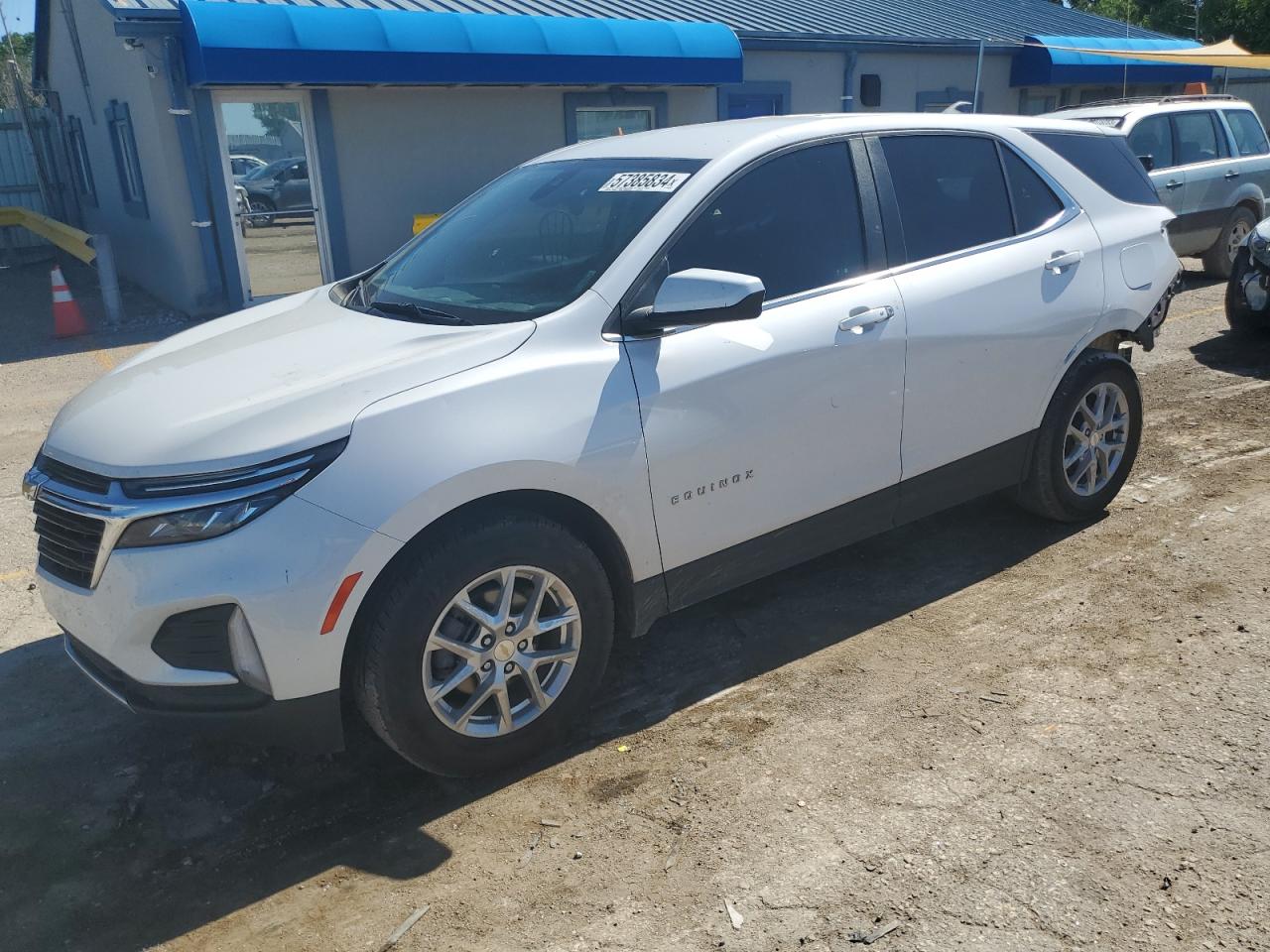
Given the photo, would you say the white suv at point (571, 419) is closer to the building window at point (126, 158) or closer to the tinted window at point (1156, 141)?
the tinted window at point (1156, 141)

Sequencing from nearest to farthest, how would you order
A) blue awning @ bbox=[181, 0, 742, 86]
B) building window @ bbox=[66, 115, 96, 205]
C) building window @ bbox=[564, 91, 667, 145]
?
1. blue awning @ bbox=[181, 0, 742, 86]
2. building window @ bbox=[564, 91, 667, 145]
3. building window @ bbox=[66, 115, 96, 205]

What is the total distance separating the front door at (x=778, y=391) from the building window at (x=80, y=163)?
1599 centimetres

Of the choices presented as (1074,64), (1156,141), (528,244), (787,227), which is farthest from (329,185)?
(1074,64)

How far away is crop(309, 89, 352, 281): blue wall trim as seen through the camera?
12031mm

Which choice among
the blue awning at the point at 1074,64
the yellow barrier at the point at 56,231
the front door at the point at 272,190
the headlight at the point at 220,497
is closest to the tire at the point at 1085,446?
the headlight at the point at 220,497

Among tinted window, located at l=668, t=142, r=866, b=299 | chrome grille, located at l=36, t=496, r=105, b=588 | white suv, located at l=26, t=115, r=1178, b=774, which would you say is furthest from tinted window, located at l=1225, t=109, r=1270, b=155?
→ chrome grille, located at l=36, t=496, r=105, b=588

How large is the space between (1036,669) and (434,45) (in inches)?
406

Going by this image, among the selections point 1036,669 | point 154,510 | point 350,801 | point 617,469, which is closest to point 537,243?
point 617,469

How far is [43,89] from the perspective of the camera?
1883cm

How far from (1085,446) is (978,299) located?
111 centimetres

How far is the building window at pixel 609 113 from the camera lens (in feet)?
46.1

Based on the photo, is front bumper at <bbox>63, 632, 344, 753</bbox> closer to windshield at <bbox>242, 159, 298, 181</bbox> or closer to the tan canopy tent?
windshield at <bbox>242, 159, 298, 181</bbox>

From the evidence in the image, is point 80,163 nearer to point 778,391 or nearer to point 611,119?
point 611,119

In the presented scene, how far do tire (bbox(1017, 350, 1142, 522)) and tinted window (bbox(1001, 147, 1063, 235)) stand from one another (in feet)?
2.14
